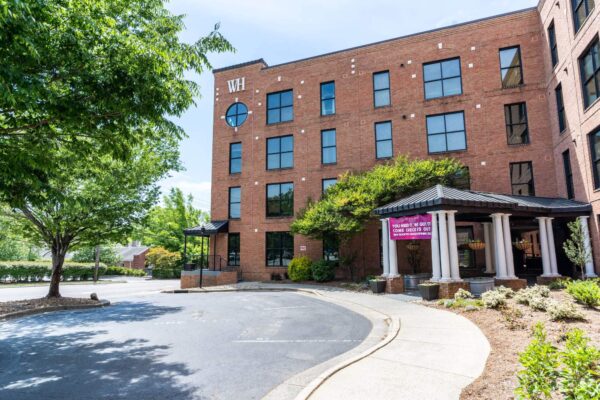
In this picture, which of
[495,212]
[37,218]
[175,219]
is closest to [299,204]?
[495,212]

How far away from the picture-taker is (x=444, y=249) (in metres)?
14.5

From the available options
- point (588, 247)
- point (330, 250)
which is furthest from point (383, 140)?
point (588, 247)

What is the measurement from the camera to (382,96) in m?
24.2

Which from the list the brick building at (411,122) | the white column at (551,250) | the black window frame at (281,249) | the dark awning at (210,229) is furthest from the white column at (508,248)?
the dark awning at (210,229)

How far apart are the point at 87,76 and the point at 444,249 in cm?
1321

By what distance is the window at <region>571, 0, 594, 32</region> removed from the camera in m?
14.9

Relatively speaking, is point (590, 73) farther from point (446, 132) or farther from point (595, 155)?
point (446, 132)

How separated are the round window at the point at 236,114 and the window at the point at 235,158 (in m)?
1.63

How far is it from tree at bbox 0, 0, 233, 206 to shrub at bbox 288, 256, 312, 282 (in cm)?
1637

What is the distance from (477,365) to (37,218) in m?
17.4

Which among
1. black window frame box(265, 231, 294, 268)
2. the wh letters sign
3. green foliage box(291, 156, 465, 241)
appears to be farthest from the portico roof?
the wh letters sign

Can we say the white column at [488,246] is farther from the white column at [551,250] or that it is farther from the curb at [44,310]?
the curb at [44,310]

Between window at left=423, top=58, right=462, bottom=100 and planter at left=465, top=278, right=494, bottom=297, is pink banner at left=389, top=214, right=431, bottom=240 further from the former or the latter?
window at left=423, top=58, right=462, bottom=100

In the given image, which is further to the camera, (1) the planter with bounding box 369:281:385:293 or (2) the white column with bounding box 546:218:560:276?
(1) the planter with bounding box 369:281:385:293
